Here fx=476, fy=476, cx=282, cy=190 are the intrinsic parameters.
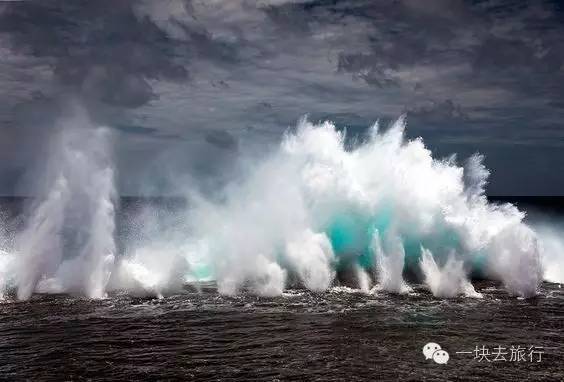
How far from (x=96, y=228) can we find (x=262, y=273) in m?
12.4

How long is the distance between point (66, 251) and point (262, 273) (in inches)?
1649

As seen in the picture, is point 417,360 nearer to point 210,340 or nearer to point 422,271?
point 210,340

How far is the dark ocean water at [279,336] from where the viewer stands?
2019cm

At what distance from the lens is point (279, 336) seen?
80.5 ft

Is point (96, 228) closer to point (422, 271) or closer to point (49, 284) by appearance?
point (49, 284)

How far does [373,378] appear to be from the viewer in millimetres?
19359

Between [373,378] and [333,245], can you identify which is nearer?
[373,378]

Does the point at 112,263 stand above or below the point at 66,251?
above

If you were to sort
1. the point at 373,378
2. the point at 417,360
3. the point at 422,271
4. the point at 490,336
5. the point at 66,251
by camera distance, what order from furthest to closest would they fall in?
the point at 66,251
the point at 422,271
the point at 490,336
the point at 417,360
the point at 373,378

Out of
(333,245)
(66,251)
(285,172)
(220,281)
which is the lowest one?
(66,251)

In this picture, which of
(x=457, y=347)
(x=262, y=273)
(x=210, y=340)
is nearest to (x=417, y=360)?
(x=457, y=347)

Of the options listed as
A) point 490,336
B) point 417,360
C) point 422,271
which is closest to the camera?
point 417,360

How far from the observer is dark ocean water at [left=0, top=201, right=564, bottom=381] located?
66.2 ft

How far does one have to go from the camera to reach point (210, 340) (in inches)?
948
